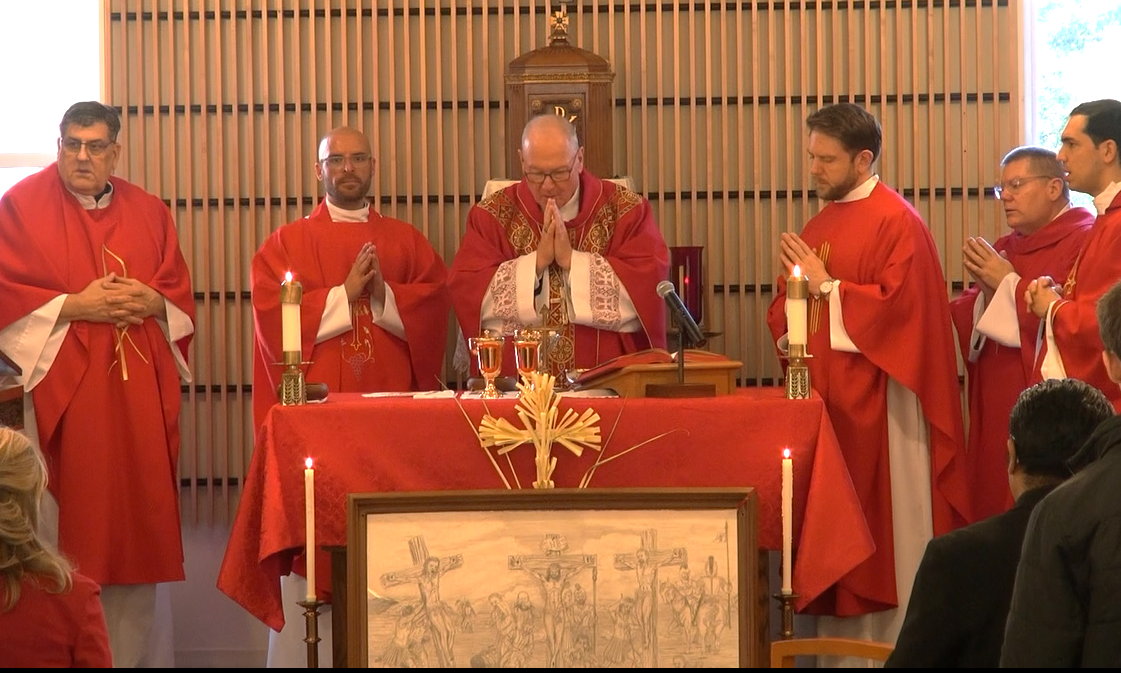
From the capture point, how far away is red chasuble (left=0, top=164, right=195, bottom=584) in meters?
5.59

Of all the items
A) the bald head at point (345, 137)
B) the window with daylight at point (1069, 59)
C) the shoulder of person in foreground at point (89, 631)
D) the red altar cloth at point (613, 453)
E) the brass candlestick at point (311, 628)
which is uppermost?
the window with daylight at point (1069, 59)

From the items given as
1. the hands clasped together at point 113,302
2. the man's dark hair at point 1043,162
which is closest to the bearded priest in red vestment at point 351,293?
the hands clasped together at point 113,302

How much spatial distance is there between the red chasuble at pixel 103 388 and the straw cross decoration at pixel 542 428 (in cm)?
191

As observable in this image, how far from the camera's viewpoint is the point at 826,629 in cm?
521

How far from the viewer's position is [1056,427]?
293 centimetres

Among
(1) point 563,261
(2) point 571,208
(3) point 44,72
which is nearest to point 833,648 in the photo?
(1) point 563,261

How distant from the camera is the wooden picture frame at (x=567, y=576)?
391cm

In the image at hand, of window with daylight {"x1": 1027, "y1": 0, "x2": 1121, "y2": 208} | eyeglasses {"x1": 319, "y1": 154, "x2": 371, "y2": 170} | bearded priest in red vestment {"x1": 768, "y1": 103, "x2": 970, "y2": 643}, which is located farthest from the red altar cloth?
window with daylight {"x1": 1027, "y1": 0, "x2": 1121, "y2": 208}

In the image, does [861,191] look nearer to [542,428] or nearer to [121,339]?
[542,428]

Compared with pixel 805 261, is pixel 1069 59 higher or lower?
higher

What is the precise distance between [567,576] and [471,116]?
3.13 meters

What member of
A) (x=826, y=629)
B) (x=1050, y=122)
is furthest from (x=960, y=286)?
(x=826, y=629)

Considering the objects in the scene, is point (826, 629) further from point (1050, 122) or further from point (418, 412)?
point (1050, 122)

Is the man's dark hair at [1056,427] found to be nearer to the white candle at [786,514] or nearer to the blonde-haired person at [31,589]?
the white candle at [786,514]
